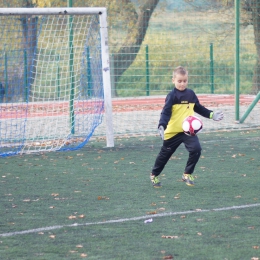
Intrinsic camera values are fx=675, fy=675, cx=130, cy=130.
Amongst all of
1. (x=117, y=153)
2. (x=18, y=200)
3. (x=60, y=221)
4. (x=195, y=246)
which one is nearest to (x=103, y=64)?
(x=117, y=153)

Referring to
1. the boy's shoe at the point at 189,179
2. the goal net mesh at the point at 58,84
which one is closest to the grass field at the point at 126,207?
the boy's shoe at the point at 189,179

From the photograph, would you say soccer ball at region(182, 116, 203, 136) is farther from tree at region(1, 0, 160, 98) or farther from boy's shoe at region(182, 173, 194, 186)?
tree at region(1, 0, 160, 98)

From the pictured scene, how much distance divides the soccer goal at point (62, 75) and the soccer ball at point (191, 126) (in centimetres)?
364

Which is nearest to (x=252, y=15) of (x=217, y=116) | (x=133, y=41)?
(x=133, y=41)

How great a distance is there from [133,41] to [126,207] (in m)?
10.1

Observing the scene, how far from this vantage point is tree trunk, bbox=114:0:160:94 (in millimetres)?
15609

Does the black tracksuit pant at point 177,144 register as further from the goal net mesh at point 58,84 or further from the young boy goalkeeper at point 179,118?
the goal net mesh at point 58,84

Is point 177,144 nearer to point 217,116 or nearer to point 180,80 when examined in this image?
point 217,116

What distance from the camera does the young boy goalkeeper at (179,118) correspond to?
784cm

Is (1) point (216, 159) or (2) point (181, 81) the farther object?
(1) point (216, 159)

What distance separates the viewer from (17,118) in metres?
14.3

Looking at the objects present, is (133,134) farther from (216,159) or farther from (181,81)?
(181,81)

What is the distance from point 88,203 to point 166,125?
133 cm

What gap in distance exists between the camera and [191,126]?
774 centimetres
